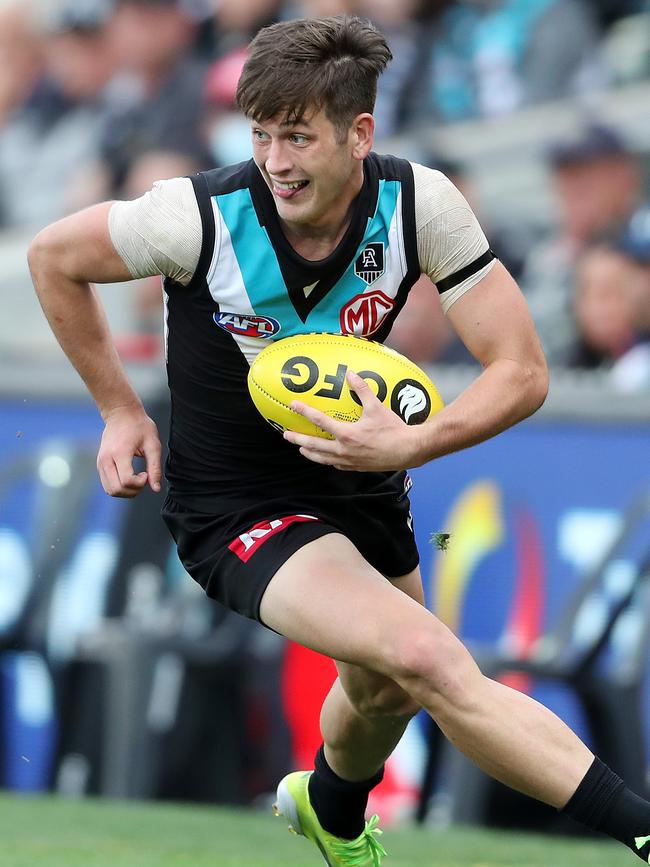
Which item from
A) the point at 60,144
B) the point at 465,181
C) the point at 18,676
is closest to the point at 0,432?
the point at 18,676

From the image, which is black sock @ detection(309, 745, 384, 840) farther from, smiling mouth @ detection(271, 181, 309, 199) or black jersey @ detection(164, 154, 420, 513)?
smiling mouth @ detection(271, 181, 309, 199)

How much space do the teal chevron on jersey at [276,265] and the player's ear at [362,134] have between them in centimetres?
18

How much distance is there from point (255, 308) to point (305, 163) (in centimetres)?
46

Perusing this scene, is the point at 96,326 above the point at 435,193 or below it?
below

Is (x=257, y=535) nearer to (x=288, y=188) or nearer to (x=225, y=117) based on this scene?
(x=288, y=188)

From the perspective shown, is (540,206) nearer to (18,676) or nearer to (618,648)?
(618,648)

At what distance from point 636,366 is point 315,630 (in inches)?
166

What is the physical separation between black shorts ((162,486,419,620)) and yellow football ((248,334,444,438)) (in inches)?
12.8

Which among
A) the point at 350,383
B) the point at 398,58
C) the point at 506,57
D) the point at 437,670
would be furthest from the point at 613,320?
the point at 437,670

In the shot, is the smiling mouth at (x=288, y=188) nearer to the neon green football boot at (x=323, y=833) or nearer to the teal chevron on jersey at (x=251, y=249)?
the teal chevron on jersey at (x=251, y=249)

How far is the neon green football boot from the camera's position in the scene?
498cm

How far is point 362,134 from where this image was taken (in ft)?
13.7

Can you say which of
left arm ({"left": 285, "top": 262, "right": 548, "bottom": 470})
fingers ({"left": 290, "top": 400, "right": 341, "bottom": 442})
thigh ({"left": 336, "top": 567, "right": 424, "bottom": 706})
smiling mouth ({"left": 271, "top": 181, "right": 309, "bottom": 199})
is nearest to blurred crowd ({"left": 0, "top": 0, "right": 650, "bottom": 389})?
thigh ({"left": 336, "top": 567, "right": 424, "bottom": 706})

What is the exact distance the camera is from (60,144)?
38.3ft
